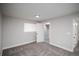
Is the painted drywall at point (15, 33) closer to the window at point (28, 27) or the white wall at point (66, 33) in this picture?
the window at point (28, 27)

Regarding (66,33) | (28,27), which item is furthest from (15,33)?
(66,33)

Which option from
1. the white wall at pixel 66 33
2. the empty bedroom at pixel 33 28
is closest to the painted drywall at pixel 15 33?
the empty bedroom at pixel 33 28

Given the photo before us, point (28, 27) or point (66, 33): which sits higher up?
point (28, 27)

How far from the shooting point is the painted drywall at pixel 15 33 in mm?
1439

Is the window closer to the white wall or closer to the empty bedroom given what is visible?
the empty bedroom

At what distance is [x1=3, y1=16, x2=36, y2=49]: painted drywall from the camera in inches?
56.7

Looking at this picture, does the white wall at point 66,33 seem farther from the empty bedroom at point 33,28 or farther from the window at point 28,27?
the window at point 28,27

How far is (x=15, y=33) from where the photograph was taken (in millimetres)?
1542

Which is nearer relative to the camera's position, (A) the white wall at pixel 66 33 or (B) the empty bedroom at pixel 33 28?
(B) the empty bedroom at pixel 33 28

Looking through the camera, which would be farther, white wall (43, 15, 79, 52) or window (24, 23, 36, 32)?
white wall (43, 15, 79, 52)

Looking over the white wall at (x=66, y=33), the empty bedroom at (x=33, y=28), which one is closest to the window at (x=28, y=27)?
the empty bedroom at (x=33, y=28)

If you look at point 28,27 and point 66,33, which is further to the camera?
point 66,33

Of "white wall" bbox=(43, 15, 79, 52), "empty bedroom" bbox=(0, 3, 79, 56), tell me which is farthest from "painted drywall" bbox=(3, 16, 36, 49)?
"white wall" bbox=(43, 15, 79, 52)

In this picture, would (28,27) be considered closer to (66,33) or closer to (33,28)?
(33,28)
